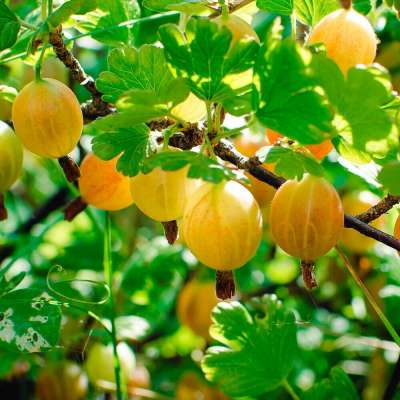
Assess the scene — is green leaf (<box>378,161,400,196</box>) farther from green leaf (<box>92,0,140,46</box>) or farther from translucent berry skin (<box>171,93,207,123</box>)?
green leaf (<box>92,0,140,46</box>)

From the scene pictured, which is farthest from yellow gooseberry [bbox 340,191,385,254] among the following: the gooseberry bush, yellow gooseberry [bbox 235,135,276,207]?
yellow gooseberry [bbox 235,135,276,207]

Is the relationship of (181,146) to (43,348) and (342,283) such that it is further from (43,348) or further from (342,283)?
(342,283)

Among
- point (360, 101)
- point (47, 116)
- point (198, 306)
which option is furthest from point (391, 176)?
point (198, 306)

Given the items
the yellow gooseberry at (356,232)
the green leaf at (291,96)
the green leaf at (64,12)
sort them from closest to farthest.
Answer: the green leaf at (291,96), the green leaf at (64,12), the yellow gooseberry at (356,232)

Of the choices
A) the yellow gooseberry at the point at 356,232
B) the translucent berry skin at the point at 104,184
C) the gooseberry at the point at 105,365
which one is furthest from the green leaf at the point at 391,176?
the gooseberry at the point at 105,365

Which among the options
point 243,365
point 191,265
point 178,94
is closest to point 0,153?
point 178,94

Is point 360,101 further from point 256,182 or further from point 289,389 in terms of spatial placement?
point 289,389

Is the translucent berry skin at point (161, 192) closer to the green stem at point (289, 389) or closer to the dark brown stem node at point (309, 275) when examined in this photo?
the dark brown stem node at point (309, 275)
